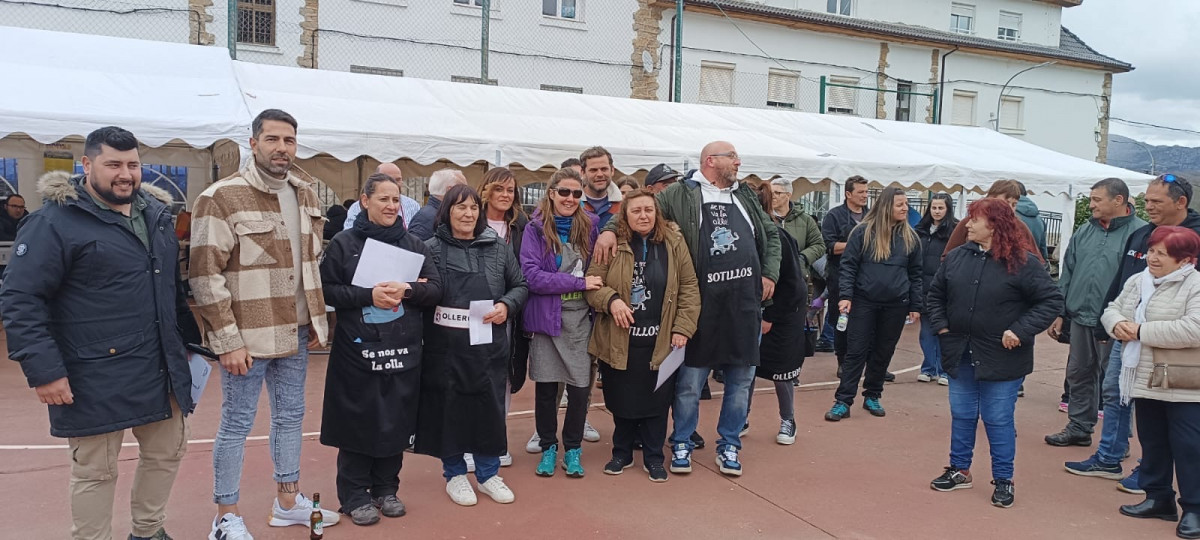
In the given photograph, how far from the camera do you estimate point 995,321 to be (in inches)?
178

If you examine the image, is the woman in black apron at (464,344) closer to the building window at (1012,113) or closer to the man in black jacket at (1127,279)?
the man in black jacket at (1127,279)

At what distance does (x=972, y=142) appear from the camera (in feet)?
49.0

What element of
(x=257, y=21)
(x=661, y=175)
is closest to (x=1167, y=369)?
(x=661, y=175)

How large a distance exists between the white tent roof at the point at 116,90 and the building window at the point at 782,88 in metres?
15.3

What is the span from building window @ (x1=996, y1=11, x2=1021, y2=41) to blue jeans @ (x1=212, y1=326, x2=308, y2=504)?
2756 cm

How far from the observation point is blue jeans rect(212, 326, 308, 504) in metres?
3.71

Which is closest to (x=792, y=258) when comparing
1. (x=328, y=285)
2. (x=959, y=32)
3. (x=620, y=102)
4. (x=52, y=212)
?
(x=328, y=285)

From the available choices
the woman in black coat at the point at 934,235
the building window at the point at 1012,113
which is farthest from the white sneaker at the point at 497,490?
the building window at the point at 1012,113

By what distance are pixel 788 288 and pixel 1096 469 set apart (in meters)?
2.22

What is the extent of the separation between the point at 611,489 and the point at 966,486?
2114mm

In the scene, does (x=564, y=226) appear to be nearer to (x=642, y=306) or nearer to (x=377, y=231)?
(x=642, y=306)

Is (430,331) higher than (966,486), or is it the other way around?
(430,331)

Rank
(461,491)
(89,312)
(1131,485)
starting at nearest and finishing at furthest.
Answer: (89,312) → (461,491) → (1131,485)

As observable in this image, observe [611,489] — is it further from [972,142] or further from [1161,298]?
[972,142]
